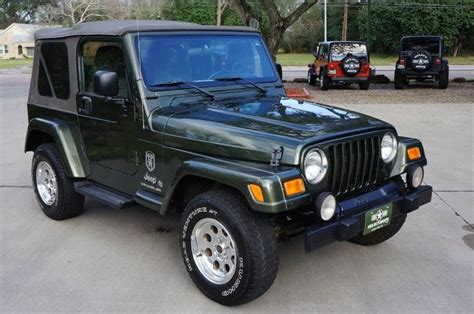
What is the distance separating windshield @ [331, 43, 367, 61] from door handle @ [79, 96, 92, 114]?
568 inches

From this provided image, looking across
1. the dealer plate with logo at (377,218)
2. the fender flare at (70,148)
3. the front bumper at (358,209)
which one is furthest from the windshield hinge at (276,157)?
the fender flare at (70,148)

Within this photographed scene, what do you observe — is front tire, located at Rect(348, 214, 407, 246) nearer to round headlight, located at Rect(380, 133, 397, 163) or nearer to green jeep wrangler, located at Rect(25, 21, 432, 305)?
green jeep wrangler, located at Rect(25, 21, 432, 305)

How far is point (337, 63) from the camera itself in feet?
57.5

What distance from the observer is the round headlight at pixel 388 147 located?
3.91 m

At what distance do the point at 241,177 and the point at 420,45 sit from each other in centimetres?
1764

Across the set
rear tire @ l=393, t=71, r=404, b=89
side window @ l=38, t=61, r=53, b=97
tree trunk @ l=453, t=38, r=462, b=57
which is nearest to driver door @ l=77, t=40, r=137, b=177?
side window @ l=38, t=61, r=53, b=97

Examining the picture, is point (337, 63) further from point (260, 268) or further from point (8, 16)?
point (8, 16)

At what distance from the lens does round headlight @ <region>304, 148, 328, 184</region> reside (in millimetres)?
3326

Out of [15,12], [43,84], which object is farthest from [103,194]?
[15,12]

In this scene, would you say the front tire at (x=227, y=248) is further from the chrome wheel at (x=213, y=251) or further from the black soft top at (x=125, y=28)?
the black soft top at (x=125, y=28)

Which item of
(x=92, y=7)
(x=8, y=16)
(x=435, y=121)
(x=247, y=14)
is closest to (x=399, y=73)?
(x=247, y=14)

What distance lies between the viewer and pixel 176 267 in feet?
13.7

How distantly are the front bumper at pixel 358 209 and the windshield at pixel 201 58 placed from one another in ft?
5.11

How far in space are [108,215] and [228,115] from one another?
218 centimetres
